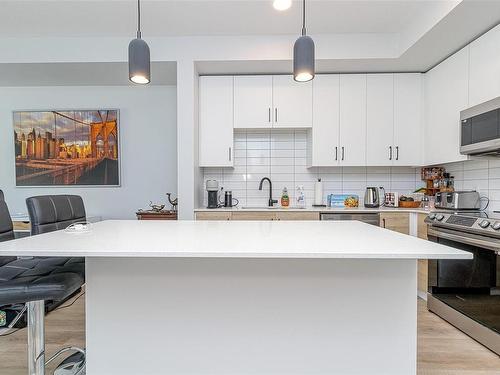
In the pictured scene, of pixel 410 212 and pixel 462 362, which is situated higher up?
pixel 410 212

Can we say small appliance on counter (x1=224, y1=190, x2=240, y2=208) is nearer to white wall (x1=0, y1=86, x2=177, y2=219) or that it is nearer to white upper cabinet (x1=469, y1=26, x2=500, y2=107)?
white wall (x1=0, y1=86, x2=177, y2=219)

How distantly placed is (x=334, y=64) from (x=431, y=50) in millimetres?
866

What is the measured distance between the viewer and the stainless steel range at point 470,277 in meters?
2.00

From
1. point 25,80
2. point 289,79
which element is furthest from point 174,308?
point 25,80

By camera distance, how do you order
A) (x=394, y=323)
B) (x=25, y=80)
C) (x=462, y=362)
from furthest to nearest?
(x=25, y=80) < (x=462, y=362) < (x=394, y=323)

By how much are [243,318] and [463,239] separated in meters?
1.79

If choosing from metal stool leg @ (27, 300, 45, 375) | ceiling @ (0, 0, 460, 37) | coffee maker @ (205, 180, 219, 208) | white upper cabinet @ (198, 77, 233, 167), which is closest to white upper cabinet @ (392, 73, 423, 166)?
ceiling @ (0, 0, 460, 37)

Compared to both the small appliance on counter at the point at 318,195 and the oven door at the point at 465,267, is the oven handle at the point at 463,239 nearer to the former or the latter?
the oven door at the point at 465,267

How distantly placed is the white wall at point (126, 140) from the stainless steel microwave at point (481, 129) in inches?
120

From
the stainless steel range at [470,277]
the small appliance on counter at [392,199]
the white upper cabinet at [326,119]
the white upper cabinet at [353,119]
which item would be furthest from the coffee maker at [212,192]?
the stainless steel range at [470,277]

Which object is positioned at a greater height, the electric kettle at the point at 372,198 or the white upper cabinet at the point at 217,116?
the white upper cabinet at the point at 217,116

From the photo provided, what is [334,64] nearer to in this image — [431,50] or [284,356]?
[431,50]

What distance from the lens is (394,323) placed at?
1387mm

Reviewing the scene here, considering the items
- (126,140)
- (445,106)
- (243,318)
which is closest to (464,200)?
(445,106)
